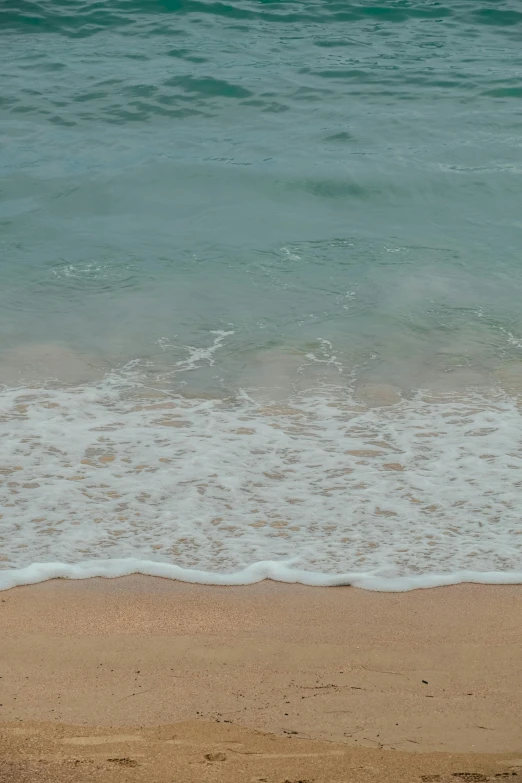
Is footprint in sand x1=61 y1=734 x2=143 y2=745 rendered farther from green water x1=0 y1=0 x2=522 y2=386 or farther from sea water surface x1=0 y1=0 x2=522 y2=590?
green water x1=0 y1=0 x2=522 y2=386

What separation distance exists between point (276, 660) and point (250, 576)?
623 mm

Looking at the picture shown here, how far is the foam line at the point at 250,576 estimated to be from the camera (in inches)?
143

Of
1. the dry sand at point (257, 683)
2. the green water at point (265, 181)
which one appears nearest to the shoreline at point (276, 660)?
the dry sand at point (257, 683)

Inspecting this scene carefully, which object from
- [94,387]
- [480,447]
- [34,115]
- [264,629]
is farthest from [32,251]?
[264,629]

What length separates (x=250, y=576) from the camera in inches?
145

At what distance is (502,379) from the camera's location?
570cm

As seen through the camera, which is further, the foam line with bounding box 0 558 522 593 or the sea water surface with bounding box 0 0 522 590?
the sea water surface with bounding box 0 0 522 590

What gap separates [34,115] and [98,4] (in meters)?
4.98

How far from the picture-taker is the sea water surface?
4.07 m

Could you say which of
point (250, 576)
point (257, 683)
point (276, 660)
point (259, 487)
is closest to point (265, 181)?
point (259, 487)

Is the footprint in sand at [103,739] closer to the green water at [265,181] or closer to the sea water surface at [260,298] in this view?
the sea water surface at [260,298]

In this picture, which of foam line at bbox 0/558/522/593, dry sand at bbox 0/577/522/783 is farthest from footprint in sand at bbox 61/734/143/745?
foam line at bbox 0/558/522/593

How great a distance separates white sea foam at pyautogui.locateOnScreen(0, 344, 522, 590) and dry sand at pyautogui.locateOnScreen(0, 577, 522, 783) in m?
0.19

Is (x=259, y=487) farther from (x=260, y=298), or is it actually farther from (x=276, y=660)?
(x=260, y=298)
